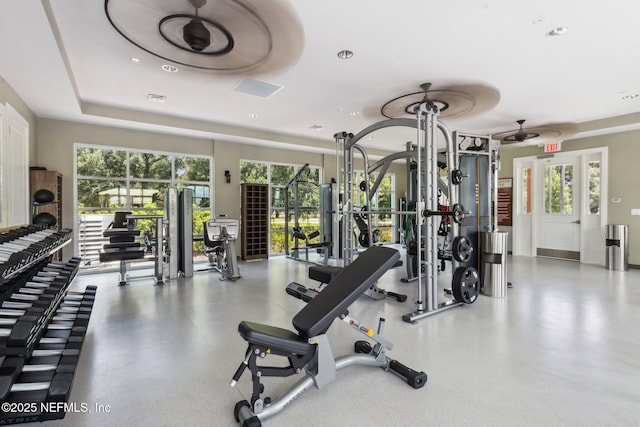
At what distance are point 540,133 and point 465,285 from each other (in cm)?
529

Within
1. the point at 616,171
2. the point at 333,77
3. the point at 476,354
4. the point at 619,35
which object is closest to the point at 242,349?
the point at 476,354

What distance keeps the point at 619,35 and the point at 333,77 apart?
3265 mm

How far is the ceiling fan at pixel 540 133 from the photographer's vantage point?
694 cm

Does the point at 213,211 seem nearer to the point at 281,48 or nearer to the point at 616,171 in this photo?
the point at 281,48

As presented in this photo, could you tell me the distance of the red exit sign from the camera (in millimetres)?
7816

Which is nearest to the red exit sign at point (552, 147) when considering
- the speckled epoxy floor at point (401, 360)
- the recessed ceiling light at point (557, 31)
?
the speckled epoxy floor at point (401, 360)

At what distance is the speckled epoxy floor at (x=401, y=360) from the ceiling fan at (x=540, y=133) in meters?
3.73

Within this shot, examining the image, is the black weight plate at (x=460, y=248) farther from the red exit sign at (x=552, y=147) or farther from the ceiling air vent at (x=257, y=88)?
the red exit sign at (x=552, y=147)

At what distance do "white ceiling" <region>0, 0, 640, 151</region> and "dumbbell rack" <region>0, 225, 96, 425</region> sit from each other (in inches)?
79.5

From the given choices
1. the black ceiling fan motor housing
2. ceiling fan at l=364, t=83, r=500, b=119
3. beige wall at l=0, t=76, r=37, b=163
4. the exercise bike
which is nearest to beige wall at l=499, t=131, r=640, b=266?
ceiling fan at l=364, t=83, r=500, b=119

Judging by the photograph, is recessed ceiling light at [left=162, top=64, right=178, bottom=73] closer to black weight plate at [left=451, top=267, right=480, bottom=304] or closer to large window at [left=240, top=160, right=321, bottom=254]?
large window at [left=240, top=160, right=321, bottom=254]

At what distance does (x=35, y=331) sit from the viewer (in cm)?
199

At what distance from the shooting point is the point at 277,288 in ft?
17.0

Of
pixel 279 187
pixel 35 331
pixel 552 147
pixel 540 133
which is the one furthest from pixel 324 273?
pixel 552 147
